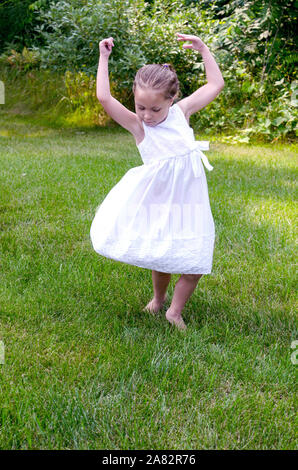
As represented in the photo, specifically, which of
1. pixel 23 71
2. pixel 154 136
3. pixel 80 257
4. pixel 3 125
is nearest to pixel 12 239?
pixel 80 257

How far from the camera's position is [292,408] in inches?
66.9

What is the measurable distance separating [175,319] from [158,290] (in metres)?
0.19

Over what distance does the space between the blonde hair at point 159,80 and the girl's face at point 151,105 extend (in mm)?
19

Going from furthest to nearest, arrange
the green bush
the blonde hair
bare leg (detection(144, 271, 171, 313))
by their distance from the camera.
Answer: the green bush → bare leg (detection(144, 271, 171, 313)) → the blonde hair

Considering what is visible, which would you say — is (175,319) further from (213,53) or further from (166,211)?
(213,53)

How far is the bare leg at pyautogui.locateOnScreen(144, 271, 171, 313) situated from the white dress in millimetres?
238

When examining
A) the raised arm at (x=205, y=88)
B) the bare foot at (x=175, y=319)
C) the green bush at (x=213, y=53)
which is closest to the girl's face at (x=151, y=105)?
the raised arm at (x=205, y=88)

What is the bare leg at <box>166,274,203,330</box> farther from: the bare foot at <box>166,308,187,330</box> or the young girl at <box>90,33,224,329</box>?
the young girl at <box>90,33,224,329</box>

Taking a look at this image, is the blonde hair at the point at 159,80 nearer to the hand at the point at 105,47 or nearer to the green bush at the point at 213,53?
the hand at the point at 105,47

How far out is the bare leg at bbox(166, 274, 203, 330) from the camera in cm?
221

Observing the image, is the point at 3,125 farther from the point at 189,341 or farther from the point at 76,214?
the point at 189,341

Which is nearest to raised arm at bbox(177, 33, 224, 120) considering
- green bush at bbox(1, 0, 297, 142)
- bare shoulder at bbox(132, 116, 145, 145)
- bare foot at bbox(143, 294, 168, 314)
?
bare shoulder at bbox(132, 116, 145, 145)

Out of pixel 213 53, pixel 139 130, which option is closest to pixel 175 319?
pixel 139 130

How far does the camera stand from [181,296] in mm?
2221
